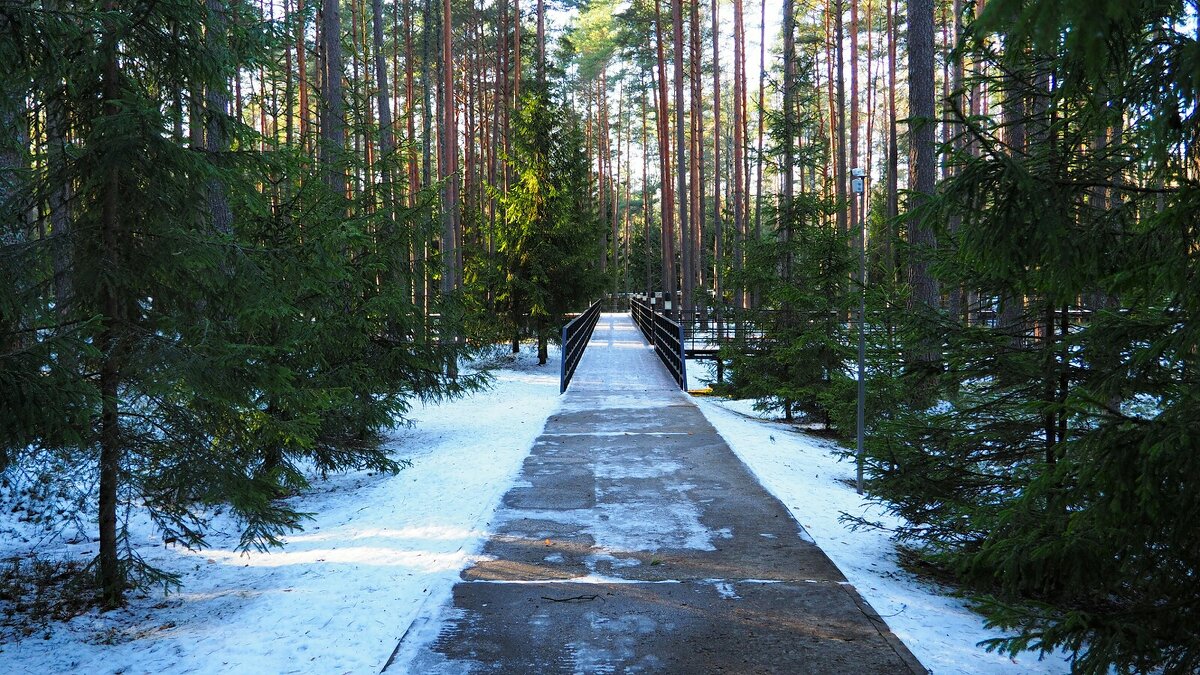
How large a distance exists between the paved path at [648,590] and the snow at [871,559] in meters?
0.14

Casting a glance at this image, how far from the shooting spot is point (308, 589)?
213 inches

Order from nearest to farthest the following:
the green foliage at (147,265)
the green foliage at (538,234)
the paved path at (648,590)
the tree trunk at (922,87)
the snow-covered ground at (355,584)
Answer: the paved path at (648,590)
the snow-covered ground at (355,584)
the green foliage at (147,265)
the tree trunk at (922,87)
the green foliage at (538,234)

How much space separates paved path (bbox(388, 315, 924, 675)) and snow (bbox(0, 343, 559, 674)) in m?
0.27

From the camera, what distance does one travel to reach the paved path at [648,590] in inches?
165

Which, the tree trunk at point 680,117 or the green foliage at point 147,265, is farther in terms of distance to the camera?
the tree trunk at point 680,117

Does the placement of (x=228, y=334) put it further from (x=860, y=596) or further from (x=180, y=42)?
(x=860, y=596)

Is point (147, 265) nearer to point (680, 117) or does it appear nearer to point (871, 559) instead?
point (871, 559)

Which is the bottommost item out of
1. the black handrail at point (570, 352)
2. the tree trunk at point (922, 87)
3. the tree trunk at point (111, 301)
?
the black handrail at point (570, 352)

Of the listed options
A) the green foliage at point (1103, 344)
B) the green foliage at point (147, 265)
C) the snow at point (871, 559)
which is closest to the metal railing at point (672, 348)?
the snow at point (871, 559)

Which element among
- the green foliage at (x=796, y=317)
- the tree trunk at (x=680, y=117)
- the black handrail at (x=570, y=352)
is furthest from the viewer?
the tree trunk at (x=680, y=117)

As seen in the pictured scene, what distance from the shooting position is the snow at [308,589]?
4.34 m

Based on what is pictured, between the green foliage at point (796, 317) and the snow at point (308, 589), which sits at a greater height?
the green foliage at point (796, 317)

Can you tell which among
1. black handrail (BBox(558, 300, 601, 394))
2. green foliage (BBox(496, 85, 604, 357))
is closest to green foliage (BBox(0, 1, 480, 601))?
black handrail (BBox(558, 300, 601, 394))

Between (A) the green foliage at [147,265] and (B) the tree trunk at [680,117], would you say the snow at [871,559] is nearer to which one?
(A) the green foliage at [147,265]
